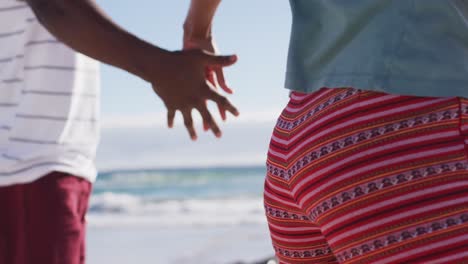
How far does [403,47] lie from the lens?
1219 mm

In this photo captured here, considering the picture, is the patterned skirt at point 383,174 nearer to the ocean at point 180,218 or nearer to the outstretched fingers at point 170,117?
the outstretched fingers at point 170,117

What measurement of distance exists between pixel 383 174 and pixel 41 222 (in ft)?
3.79

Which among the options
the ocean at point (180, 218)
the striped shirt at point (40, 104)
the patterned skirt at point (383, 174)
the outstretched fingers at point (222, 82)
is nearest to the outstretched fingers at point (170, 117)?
the outstretched fingers at point (222, 82)

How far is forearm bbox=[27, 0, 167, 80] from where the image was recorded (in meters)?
1.58

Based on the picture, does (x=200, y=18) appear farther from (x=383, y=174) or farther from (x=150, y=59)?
(x=383, y=174)

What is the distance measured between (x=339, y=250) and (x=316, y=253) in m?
0.14

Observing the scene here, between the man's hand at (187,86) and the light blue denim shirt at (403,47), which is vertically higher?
the man's hand at (187,86)

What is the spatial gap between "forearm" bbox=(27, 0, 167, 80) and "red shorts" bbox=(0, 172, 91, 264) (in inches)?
21.6

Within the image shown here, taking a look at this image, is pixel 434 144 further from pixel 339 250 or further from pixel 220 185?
pixel 220 185

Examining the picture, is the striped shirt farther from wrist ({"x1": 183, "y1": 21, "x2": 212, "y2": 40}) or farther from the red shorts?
wrist ({"x1": 183, "y1": 21, "x2": 212, "y2": 40})

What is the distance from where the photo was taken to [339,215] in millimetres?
1221

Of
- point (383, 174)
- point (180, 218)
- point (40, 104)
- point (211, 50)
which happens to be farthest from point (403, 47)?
point (180, 218)

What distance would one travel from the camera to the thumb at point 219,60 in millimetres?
1624

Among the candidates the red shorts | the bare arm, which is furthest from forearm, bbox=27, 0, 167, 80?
the red shorts
